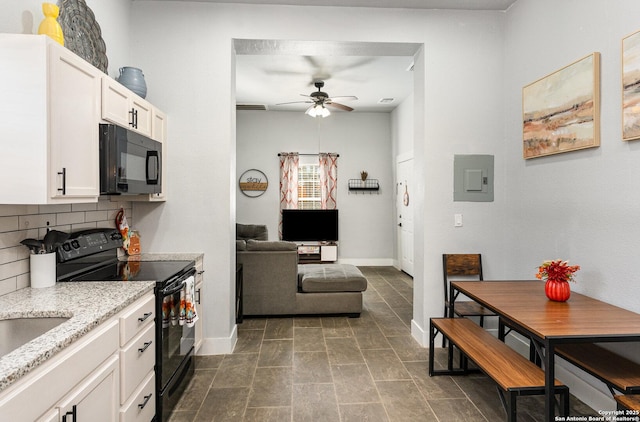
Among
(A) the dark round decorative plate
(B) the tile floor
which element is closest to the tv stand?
(B) the tile floor

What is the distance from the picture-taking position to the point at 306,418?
7.29ft

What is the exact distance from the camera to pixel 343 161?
7.40m

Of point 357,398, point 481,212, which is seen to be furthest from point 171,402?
point 481,212

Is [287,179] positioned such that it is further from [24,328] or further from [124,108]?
[24,328]

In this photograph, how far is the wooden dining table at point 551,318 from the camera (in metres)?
1.64

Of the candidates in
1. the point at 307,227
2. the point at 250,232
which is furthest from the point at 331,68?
the point at 307,227

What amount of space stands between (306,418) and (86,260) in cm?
175

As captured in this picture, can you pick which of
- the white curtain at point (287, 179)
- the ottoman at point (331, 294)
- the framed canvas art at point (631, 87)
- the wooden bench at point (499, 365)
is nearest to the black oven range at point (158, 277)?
the ottoman at point (331, 294)

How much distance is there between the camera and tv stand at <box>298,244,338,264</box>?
7.12 metres

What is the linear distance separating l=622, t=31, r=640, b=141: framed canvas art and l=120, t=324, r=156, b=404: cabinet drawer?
2.95 m

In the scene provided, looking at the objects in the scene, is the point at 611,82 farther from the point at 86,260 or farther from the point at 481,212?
the point at 86,260

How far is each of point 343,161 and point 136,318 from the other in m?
5.98

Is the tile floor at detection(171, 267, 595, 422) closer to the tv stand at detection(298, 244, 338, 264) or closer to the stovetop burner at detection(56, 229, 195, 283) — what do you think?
the stovetop burner at detection(56, 229, 195, 283)

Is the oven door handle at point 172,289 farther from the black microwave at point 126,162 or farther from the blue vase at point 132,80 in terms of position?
the blue vase at point 132,80
